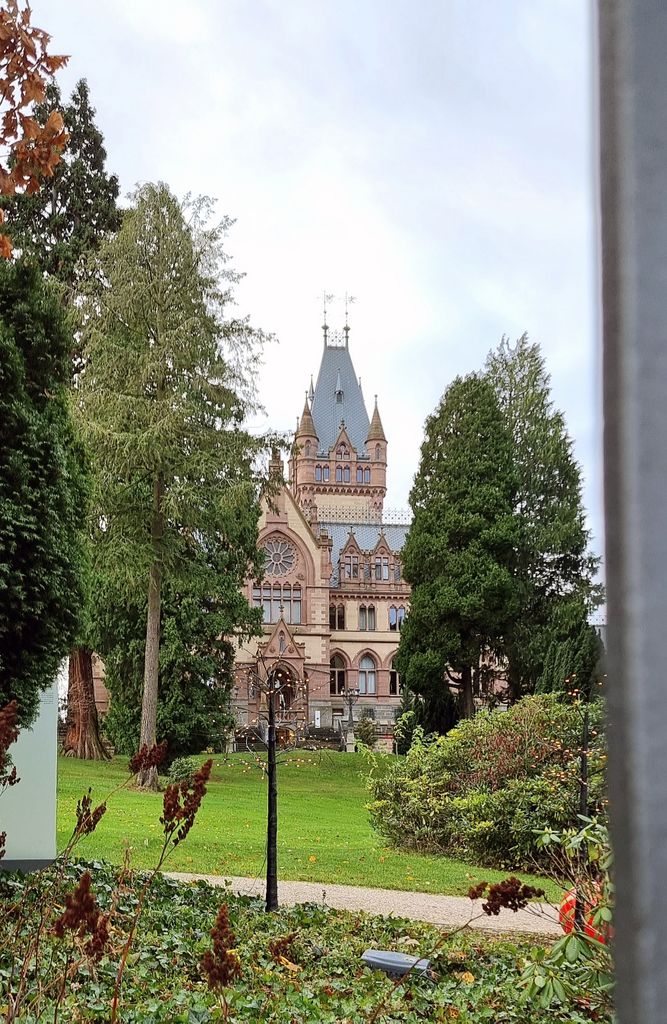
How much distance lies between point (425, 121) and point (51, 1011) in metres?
3.49

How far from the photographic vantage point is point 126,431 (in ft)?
41.4

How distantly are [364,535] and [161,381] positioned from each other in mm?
22203

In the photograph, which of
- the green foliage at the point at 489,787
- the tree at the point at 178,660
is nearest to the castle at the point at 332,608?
the tree at the point at 178,660

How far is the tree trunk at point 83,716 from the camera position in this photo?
58.1 feet

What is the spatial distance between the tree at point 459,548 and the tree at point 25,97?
1479 cm

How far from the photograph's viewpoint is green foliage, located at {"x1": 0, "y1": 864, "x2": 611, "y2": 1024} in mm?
3389

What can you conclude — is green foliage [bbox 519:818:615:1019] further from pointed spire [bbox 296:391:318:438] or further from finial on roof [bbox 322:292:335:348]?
finial on roof [bbox 322:292:335:348]

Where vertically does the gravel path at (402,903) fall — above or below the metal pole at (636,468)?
below

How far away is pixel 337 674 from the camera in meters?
32.5

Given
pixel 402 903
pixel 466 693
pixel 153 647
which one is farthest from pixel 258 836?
pixel 466 693

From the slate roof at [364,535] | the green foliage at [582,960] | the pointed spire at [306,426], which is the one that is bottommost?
the green foliage at [582,960]

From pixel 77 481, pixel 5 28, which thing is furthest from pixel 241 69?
pixel 77 481

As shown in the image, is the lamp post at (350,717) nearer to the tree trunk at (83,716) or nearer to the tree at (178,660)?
the tree trunk at (83,716)

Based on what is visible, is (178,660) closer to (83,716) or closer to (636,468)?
(83,716)
